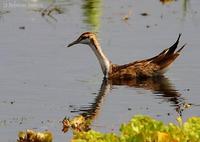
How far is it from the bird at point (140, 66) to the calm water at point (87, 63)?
182 mm

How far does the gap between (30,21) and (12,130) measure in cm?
793

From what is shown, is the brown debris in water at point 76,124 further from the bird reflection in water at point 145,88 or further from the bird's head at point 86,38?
the bird's head at point 86,38

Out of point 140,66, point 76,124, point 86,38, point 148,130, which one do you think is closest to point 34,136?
point 76,124

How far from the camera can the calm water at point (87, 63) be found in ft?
40.3

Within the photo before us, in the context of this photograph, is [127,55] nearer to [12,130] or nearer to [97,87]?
[97,87]

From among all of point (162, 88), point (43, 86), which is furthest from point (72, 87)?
point (162, 88)

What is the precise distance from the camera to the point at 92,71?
1556 cm

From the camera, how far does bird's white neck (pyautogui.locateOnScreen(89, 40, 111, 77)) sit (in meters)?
15.4

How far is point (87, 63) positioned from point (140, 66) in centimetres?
98

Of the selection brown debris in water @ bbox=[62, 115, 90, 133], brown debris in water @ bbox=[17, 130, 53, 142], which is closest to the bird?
brown debris in water @ bbox=[62, 115, 90, 133]

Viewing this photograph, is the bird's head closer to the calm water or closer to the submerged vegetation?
the calm water

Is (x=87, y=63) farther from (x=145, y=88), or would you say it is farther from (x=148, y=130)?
(x=148, y=130)

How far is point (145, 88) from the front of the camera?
14.5m

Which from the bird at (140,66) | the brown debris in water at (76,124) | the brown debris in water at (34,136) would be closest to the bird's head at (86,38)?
the bird at (140,66)
